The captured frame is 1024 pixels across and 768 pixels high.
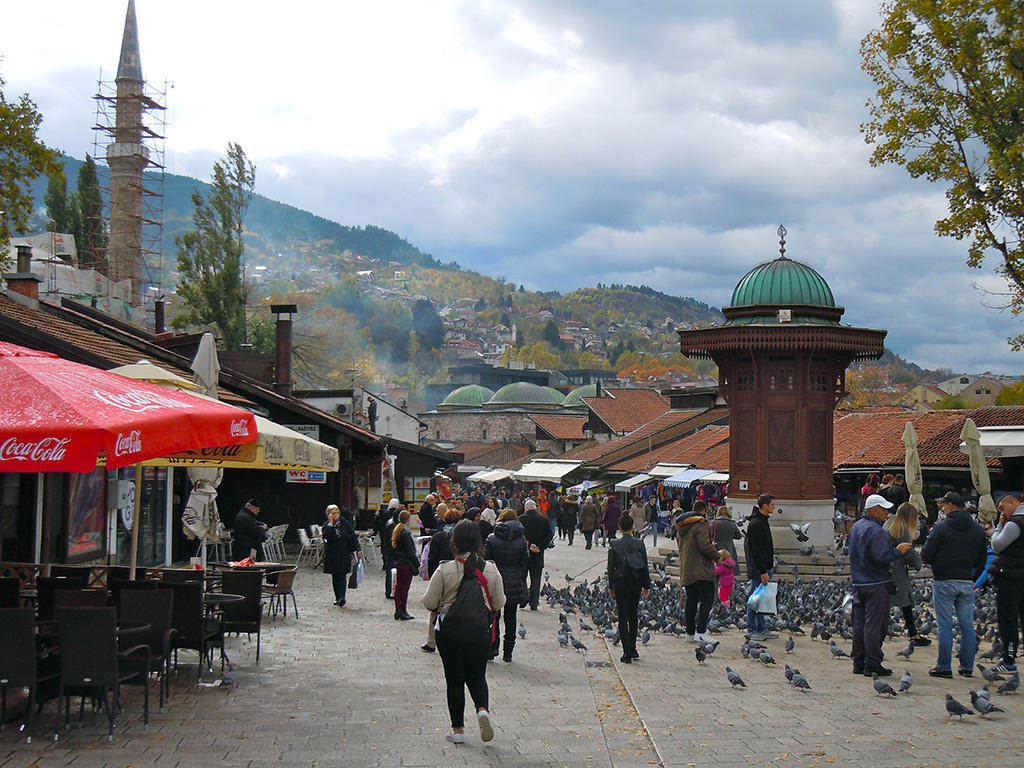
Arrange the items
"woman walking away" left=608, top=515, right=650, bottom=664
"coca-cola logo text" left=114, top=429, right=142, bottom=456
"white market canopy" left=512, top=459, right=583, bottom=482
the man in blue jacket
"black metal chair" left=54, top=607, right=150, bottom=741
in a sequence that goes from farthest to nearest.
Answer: "white market canopy" left=512, top=459, right=583, bottom=482, "woman walking away" left=608, top=515, right=650, bottom=664, the man in blue jacket, "black metal chair" left=54, top=607, right=150, bottom=741, "coca-cola logo text" left=114, top=429, right=142, bottom=456

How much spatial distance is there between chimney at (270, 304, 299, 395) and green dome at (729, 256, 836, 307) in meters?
12.7

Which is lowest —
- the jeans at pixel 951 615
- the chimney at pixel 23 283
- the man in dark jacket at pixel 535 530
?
the jeans at pixel 951 615

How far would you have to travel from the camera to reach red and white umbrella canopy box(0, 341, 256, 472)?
20.6 ft

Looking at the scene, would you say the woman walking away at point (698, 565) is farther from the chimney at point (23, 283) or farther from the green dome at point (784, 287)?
the chimney at point (23, 283)

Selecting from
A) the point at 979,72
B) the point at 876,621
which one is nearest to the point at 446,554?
the point at 876,621

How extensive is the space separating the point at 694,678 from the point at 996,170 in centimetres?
996

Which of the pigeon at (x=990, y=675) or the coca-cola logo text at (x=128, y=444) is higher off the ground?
the coca-cola logo text at (x=128, y=444)

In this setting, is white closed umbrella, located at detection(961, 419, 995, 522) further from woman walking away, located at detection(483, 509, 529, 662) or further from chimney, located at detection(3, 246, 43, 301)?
chimney, located at detection(3, 246, 43, 301)

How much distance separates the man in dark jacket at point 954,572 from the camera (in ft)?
30.7

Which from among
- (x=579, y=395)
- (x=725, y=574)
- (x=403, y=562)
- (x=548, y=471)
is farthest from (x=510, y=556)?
(x=579, y=395)

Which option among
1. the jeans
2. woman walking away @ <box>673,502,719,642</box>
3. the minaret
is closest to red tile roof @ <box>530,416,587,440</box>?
the minaret

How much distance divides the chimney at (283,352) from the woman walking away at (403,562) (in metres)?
14.5

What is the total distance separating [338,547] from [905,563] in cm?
753

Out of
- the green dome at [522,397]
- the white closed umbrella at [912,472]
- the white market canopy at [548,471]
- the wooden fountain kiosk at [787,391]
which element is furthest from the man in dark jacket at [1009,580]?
the green dome at [522,397]
